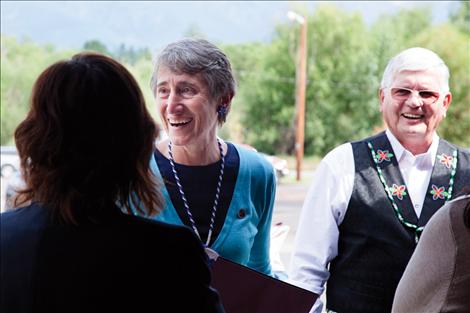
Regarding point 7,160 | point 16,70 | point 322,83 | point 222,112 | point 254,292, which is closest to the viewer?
point 254,292

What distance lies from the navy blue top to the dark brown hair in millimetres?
766

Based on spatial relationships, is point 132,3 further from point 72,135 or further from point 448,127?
point 72,135

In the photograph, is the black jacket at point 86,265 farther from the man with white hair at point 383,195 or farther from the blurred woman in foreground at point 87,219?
the man with white hair at point 383,195

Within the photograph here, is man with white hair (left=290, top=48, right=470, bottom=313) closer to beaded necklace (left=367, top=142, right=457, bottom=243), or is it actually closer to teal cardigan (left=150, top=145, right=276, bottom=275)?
beaded necklace (left=367, top=142, right=457, bottom=243)

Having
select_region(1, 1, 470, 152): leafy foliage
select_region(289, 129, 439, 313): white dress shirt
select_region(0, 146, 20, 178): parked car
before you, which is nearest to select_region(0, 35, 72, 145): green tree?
select_region(1, 1, 470, 152): leafy foliage

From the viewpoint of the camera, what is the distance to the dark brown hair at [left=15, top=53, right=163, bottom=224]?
1188 millimetres

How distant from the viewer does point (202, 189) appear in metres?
2.03

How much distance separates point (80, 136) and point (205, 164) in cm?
91

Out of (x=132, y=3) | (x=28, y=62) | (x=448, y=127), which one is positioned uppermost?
(x=132, y=3)

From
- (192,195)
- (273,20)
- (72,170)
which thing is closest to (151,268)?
(72,170)

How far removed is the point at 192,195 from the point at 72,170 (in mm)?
834

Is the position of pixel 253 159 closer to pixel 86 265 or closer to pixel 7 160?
pixel 86 265

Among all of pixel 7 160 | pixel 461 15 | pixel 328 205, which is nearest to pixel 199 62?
pixel 328 205

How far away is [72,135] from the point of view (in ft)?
3.91
